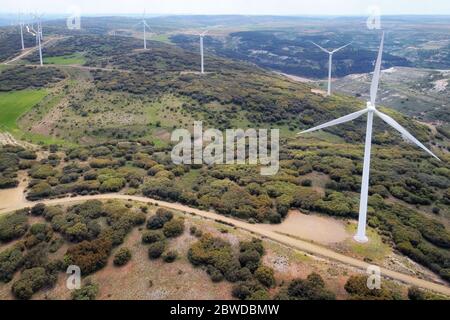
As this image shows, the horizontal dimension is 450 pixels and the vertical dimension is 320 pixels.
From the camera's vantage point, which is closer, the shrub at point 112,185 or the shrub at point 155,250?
the shrub at point 155,250

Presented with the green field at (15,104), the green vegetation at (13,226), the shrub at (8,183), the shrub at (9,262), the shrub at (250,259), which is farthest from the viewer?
the green field at (15,104)

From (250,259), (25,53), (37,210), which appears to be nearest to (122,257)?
(250,259)

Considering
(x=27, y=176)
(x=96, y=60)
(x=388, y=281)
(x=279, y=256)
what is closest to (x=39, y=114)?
(x=27, y=176)

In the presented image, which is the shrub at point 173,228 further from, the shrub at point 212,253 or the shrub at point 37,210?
the shrub at point 37,210

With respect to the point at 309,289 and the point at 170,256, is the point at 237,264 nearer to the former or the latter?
the point at 170,256

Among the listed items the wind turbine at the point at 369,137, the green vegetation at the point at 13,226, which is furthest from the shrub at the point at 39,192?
the wind turbine at the point at 369,137

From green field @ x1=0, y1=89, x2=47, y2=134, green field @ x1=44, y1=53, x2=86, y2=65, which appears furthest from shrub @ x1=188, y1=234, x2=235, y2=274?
green field @ x1=44, y1=53, x2=86, y2=65
